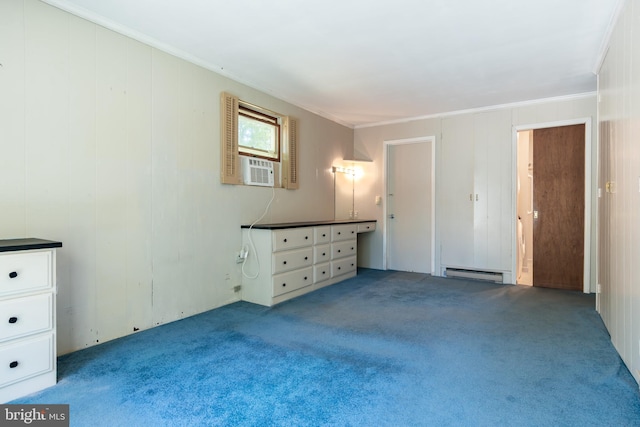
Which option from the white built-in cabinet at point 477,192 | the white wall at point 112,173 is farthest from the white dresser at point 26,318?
the white built-in cabinet at point 477,192

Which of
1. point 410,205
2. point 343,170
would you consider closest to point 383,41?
point 343,170

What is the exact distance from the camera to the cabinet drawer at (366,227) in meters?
5.31

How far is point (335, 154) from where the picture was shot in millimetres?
5582

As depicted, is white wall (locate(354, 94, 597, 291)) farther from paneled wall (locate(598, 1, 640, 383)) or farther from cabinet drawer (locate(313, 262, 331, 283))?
cabinet drawer (locate(313, 262, 331, 283))

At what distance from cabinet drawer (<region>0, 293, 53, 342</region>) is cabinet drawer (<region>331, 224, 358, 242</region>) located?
10.4 feet

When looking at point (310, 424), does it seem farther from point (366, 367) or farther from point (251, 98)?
point (251, 98)

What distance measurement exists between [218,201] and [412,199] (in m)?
3.30

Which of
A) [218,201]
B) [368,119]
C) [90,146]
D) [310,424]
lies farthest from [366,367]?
[368,119]

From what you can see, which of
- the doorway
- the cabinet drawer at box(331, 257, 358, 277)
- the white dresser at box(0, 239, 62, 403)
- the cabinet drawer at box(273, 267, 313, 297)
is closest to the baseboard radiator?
the doorway

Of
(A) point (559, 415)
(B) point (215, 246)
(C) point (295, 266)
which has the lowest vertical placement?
(A) point (559, 415)

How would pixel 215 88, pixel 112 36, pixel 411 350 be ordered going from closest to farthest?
pixel 411 350 < pixel 112 36 < pixel 215 88

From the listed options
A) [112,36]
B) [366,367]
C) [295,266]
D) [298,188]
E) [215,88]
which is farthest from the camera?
[298,188]

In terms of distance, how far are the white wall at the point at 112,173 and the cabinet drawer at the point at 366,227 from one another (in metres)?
2.18

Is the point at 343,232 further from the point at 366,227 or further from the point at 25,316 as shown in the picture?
the point at 25,316
